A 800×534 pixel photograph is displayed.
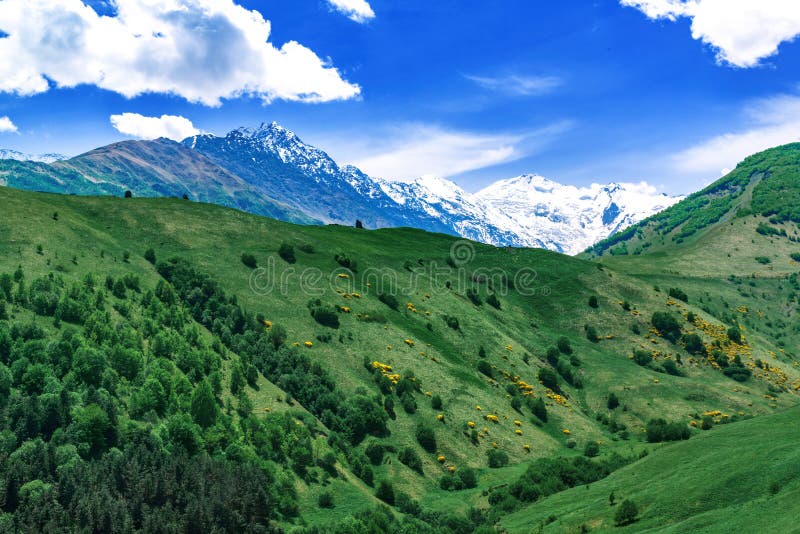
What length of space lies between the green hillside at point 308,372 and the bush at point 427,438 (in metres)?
0.39

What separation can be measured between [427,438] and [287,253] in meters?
54.3

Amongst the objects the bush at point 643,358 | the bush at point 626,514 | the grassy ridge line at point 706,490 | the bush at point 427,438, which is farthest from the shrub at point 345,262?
the bush at point 626,514

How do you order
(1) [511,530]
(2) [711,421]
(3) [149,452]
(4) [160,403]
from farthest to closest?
(2) [711,421], (4) [160,403], (1) [511,530], (3) [149,452]

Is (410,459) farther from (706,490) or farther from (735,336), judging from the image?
(735,336)

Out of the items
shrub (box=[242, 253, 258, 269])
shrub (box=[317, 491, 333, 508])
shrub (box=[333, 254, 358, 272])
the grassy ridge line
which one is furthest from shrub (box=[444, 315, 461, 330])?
shrub (box=[317, 491, 333, 508])

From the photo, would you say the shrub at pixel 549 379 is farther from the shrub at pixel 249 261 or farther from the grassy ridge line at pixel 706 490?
the shrub at pixel 249 261

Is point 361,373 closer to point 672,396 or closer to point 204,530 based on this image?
point 204,530

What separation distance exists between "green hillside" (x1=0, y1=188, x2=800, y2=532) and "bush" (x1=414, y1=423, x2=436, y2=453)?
0.39 m

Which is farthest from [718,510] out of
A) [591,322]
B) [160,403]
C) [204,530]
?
[591,322]

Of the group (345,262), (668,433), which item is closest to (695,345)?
(668,433)

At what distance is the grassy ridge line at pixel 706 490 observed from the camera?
31438 millimetres

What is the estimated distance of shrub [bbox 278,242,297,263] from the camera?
350 feet

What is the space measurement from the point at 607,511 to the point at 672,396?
66.4 m

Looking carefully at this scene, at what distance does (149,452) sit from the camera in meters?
43.7
